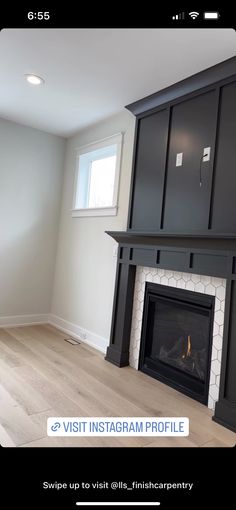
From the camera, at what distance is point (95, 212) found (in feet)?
11.7

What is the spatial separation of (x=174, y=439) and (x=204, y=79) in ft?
8.32

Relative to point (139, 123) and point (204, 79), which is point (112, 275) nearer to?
point (139, 123)

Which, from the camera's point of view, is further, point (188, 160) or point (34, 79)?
point (34, 79)

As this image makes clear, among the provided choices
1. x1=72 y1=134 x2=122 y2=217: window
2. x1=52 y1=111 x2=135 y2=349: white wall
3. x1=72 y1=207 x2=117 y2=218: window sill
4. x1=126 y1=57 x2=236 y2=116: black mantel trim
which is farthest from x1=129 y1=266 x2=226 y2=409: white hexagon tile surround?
x1=126 y1=57 x2=236 y2=116: black mantel trim

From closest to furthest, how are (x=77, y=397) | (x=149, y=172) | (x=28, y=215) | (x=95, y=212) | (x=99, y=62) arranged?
1. (x=77, y=397)
2. (x=99, y=62)
3. (x=149, y=172)
4. (x=95, y=212)
5. (x=28, y=215)

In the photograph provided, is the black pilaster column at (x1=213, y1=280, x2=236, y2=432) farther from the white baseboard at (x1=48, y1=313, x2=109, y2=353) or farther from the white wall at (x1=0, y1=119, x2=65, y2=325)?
the white wall at (x1=0, y1=119, x2=65, y2=325)

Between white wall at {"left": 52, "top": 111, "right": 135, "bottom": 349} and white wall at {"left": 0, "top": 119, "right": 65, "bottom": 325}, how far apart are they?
0.47 ft

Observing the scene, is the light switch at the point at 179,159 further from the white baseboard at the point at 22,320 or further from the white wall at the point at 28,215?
the white baseboard at the point at 22,320

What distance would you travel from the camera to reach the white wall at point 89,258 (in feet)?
10.5

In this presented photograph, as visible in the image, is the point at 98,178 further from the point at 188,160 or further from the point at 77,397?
the point at 77,397

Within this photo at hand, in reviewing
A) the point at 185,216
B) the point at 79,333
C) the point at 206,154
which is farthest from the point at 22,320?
the point at 206,154

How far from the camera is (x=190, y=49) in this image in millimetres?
2088

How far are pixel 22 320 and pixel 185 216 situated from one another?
8.67 ft
